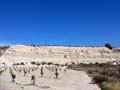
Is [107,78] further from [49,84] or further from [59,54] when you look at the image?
[59,54]

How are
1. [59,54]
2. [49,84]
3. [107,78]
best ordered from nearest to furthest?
1. [49,84]
2. [107,78]
3. [59,54]

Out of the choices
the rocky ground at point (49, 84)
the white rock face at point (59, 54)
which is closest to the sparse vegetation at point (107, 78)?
the rocky ground at point (49, 84)

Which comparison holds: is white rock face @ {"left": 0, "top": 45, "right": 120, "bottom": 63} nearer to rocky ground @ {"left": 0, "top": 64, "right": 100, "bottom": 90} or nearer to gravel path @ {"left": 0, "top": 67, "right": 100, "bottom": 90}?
rocky ground @ {"left": 0, "top": 64, "right": 100, "bottom": 90}

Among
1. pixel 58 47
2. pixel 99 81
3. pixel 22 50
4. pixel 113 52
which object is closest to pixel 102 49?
pixel 113 52

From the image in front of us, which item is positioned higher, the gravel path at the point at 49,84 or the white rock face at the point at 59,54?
the white rock face at the point at 59,54

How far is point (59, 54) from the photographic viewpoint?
129 m

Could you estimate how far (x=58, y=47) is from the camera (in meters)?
138

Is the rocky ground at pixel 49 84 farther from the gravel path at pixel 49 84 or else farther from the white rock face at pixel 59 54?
the white rock face at pixel 59 54

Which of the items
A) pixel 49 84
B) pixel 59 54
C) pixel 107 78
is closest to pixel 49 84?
pixel 49 84

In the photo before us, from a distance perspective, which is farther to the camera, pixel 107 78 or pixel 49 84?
pixel 107 78

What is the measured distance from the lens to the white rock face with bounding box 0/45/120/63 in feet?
403

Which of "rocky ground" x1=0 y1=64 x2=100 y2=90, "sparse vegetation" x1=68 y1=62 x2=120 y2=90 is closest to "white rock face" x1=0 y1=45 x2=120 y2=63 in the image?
"sparse vegetation" x1=68 y1=62 x2=120 y2=90

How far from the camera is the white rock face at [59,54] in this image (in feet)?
403

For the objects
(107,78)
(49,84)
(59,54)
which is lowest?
(49,84)
